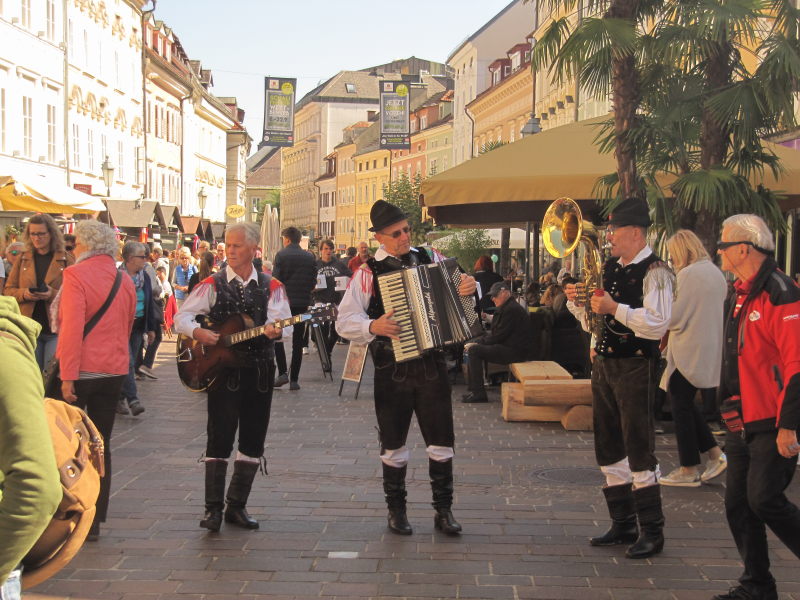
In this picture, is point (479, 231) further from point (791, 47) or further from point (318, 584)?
point (318, 584)

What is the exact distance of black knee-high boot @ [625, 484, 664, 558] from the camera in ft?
20.0

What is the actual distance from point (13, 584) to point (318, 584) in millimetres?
3149

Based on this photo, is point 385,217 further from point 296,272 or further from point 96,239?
point 296,272

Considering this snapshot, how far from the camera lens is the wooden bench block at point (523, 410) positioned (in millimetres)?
11203

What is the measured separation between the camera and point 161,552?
242 inches

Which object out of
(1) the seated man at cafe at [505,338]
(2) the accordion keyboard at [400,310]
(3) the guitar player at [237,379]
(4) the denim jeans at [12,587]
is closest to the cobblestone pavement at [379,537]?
(3) the guitar player at [237,379]

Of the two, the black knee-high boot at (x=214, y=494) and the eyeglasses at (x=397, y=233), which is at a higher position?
the eyeglasses at (x=397, y=233)

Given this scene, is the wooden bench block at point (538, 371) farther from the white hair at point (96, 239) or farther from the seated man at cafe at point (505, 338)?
the white hair at point (96, 239)

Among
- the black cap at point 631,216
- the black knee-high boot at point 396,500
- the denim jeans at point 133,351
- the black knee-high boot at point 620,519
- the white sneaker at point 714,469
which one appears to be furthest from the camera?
the denim jeans at point 133,351

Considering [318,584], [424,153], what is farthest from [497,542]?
[424,153]

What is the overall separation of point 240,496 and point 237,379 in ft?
2.32

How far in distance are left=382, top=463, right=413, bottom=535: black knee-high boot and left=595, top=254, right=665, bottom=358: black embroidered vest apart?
1440 mm

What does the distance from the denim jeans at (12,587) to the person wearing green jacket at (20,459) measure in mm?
90

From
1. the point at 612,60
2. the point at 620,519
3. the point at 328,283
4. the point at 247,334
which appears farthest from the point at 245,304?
the point at 328,283
